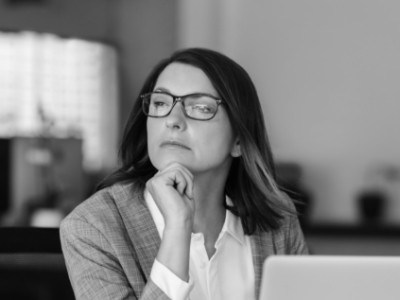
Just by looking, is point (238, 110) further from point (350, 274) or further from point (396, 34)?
point (396, 34)

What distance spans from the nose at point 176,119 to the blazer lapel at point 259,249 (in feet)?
1.15

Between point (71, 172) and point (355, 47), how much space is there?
83.6 inches

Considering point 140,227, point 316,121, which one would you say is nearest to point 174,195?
point 140,227

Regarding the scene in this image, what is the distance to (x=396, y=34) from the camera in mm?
4469

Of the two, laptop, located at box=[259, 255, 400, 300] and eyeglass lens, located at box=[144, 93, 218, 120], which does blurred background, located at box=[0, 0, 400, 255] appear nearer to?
eyeglass lens, located at box=[144, 93, 218, 120]

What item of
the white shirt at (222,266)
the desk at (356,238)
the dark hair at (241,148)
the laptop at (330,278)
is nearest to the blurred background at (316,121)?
the desk at (356,238)

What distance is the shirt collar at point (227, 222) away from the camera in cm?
148

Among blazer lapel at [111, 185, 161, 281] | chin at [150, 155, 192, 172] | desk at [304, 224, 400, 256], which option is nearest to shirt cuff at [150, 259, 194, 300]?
blazer lapel at [111, 185, 161, 281]

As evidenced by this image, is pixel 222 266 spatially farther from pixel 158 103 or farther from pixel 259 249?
pixel 158 103

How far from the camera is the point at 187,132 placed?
146 cm

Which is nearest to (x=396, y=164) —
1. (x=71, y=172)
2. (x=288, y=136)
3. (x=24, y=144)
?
(x=288, y=136)

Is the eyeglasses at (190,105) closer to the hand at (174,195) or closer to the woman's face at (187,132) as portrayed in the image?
the woman's face at (187,132)

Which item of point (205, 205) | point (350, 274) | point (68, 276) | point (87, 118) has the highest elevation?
point (350, 274)

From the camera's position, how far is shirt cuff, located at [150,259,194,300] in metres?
1.24
